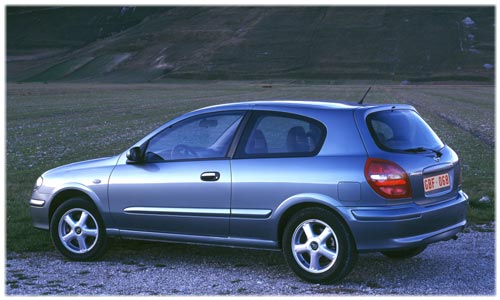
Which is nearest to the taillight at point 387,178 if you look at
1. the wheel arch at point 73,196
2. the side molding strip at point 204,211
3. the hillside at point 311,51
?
the side molding strip at point 204,211

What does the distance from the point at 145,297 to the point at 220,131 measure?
69.2 inches

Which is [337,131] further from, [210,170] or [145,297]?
[145,297]

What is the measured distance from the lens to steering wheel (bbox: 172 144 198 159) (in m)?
7.29

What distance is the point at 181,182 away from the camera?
7.13 meters

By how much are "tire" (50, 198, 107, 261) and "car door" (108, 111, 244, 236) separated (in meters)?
0.22

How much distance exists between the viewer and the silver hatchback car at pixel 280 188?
6336 millimetres

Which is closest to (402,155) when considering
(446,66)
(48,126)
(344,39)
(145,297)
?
(145,297)

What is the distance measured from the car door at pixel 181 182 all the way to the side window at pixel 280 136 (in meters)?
0.18

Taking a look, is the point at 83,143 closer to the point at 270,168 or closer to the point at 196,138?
the point at 196,138

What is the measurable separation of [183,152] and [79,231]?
124 cm

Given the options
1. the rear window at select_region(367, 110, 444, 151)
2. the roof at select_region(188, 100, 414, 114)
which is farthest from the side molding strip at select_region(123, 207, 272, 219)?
the rear window at select_region(367, 110, 444, 151)

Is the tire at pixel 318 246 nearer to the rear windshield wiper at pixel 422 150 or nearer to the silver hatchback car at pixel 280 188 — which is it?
the silver hatchback car at pixel 280 188

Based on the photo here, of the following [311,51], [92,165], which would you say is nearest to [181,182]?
[92,165]

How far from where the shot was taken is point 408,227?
630cm
